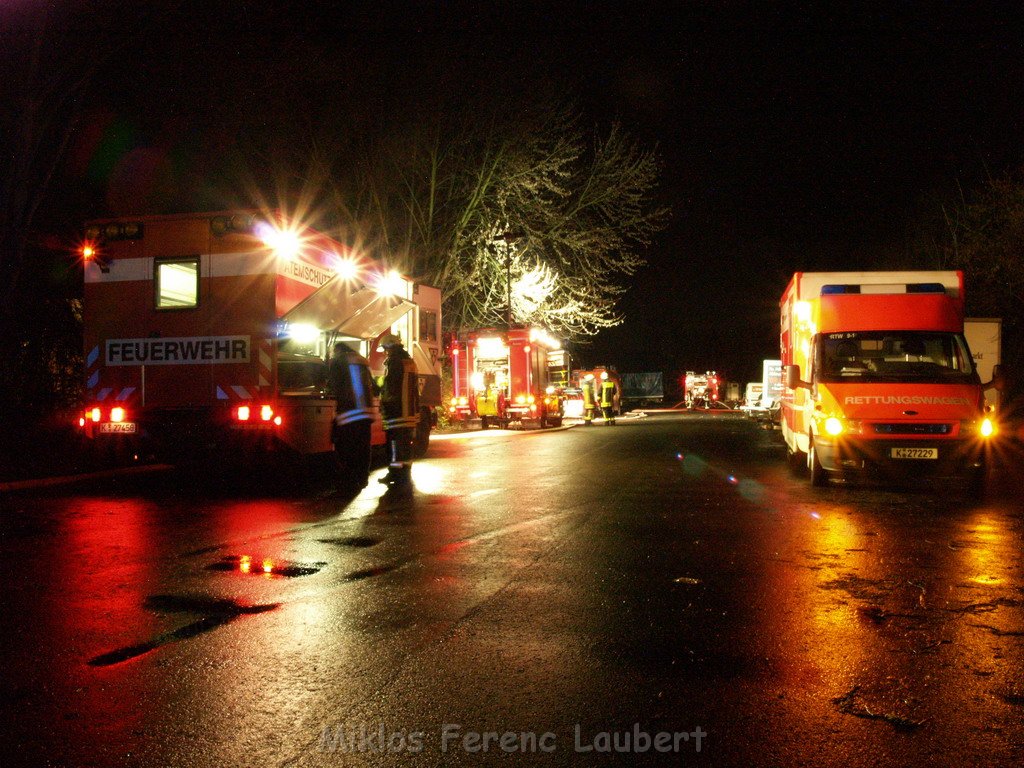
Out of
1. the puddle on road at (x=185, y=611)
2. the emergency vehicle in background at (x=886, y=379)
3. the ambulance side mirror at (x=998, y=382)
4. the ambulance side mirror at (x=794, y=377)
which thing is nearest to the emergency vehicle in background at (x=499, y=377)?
the emergency vehicle in background at (x=886, y=379)

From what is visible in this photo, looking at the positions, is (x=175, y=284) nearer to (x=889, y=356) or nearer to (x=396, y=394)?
(x=396, y=394)

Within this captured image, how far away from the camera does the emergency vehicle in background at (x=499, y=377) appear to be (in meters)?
28.5

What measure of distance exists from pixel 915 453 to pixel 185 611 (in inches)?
351

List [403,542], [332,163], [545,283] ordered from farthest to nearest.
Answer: [545,283] → [332,163] → [403,542]

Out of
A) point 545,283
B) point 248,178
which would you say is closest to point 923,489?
point 248,178

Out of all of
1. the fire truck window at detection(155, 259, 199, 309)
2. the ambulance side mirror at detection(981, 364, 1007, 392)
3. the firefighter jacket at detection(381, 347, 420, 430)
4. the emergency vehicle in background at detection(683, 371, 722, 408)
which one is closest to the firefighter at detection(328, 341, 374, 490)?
the firefighter jacket at detection(381, 347, 420, 430)

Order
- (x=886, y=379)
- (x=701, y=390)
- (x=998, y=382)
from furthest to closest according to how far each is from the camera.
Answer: (x=701, y=390)
(x=886, y=379)
(x=998, y=382)

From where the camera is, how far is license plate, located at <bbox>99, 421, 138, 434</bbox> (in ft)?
38.5

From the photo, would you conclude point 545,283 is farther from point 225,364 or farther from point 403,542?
point 403,542

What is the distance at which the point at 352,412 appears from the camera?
11258 millimetres

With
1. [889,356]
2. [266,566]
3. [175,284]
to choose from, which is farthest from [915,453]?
[175,284]

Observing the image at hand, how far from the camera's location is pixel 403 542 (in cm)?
754

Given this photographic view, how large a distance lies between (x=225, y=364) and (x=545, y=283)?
22479mm

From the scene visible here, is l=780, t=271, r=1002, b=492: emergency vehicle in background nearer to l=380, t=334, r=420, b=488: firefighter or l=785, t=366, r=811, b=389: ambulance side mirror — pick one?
l=785, t=366, r=811, b=389: ambulance side mirror
